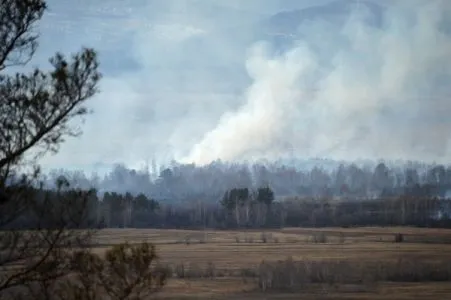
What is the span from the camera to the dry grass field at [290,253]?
9586mm

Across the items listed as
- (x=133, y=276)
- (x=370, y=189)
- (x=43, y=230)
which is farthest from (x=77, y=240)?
(x=370, y=189)

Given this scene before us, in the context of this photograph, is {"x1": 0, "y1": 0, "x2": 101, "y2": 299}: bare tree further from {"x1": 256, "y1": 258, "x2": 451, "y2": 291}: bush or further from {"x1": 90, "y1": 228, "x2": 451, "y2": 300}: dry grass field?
{"x1": 256, "y1": 258, "x2": 451, "y2": 291}: bush

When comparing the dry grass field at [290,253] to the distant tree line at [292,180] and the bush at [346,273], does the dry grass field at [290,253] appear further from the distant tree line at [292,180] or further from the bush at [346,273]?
the distant tree line at [292,180]

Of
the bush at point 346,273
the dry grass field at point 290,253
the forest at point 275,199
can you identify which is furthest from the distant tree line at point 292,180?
the bush at point 346,273

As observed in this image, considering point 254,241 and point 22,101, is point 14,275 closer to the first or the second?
point 22,101

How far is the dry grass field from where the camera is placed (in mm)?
9586

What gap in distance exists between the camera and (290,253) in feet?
38.1

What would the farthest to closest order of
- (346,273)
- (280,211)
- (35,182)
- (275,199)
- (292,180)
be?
(292,180) → (275,199) → (280,211) → (346,273) → (35,182)

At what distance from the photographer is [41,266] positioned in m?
3.36

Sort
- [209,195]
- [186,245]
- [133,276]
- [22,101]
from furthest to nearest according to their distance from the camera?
1. [209,195]
2. [186,245]
3. [133,276]
4. [22,101]

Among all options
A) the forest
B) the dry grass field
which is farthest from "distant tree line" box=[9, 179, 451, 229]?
the dry grass field

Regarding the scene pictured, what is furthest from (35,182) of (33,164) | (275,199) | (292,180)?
(292,180)

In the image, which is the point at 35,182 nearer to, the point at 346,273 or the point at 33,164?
the point at 33,164

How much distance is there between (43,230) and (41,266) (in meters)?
0.23
